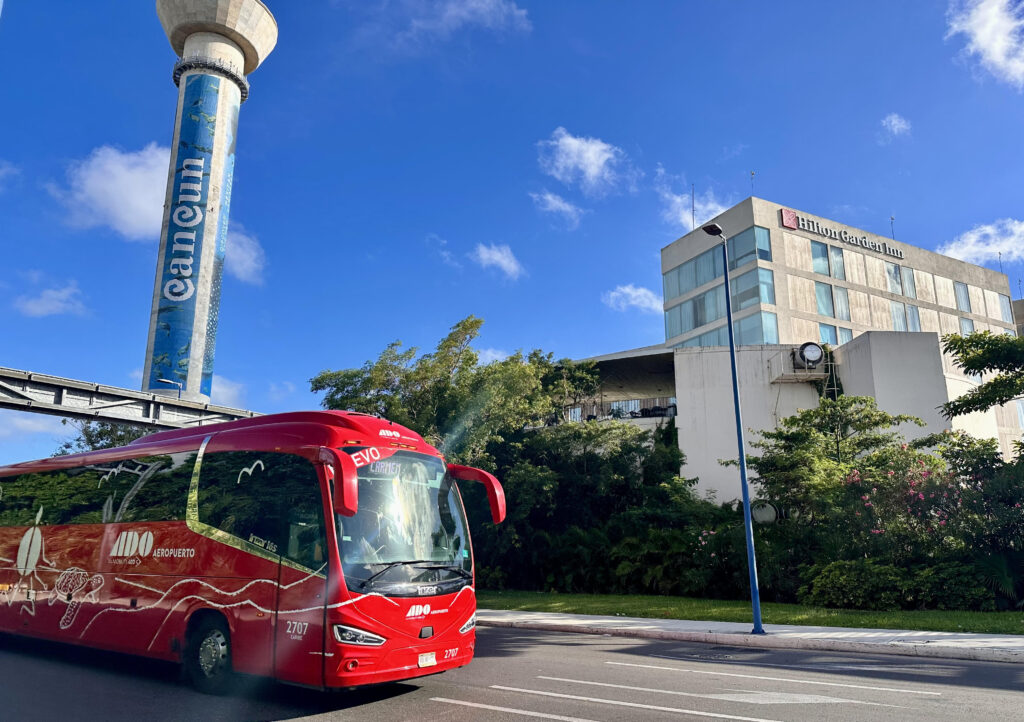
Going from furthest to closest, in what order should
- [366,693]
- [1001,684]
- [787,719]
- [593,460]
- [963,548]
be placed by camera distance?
[593,460]
[963,548]
[1001,684]
[366,693]
[787,719]

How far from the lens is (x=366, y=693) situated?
8961 millimetres

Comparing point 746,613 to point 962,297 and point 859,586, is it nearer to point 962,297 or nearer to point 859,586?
point 859,586

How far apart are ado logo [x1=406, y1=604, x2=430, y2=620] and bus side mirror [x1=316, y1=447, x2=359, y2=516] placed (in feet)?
5.08

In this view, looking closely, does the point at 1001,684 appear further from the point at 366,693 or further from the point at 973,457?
the point at 973,457

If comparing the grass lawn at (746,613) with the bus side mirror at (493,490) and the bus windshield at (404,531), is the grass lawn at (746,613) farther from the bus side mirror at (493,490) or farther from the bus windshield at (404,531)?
the bus windshield at (404,531)

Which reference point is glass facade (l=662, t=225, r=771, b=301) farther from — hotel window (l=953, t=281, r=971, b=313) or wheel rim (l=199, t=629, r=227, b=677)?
wheel rim (l=199, t=629, r=227, b=677)

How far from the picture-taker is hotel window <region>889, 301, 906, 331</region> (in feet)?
177

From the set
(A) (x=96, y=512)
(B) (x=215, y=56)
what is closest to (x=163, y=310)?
(B) (x=215, y=56)

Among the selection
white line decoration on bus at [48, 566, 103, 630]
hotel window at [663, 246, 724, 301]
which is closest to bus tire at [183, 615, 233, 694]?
white line decoration on bus at [48, 566, 103, 630]

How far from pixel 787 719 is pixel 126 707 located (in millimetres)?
7375

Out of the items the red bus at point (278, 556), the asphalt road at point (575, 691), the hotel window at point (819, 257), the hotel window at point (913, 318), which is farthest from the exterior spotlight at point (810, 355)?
the red bus at point (278, 556)

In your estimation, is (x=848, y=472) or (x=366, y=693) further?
(x=848, y=472)

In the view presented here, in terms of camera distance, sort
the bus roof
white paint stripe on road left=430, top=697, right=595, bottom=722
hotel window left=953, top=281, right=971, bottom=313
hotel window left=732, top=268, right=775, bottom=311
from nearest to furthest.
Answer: white paint stripe on road left=430, top=697, right=595, bottom=722, the bus roof, hotel window left=732, top=268, right=775, bottom=311, hotel window left=953, top=281, right=971, bottom=313

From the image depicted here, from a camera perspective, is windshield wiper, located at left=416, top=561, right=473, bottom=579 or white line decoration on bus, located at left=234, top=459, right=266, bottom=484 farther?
white line decoration on bus, located at left=234, top=459, right=266, bottom=484
